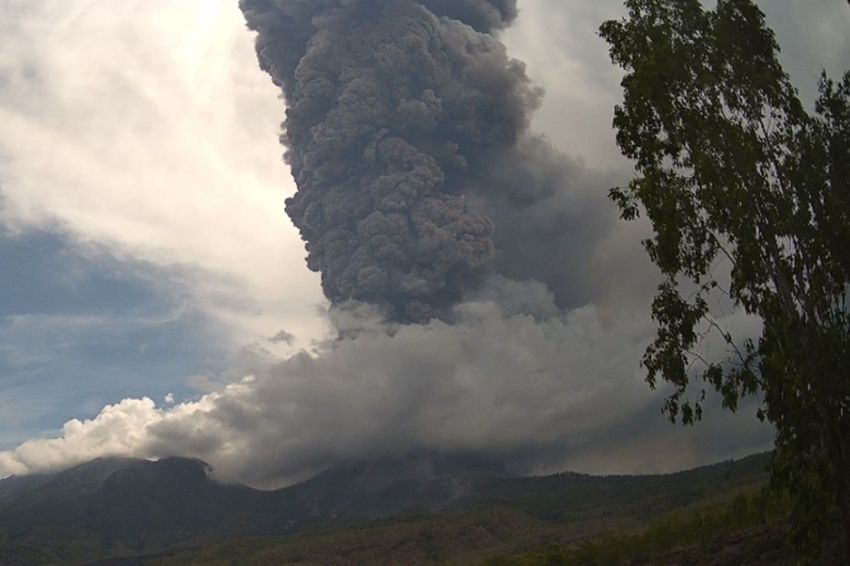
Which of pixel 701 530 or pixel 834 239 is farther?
pixel 701 530

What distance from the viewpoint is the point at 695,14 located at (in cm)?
2533

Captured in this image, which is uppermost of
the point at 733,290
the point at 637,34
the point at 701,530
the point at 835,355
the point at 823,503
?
the point at 637,34

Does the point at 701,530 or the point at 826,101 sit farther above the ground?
the point at 826,101

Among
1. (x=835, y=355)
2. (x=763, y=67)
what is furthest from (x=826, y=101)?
(x=835, y=355)

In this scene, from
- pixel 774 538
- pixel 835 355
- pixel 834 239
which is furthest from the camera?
pixel 774 538

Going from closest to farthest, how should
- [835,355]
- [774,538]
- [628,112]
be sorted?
[835,355]
[628,112]
[774,538]

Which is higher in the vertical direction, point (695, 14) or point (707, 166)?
point (695, 14)

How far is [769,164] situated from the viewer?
2362 cm

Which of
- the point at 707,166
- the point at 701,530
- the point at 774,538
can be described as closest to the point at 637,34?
the point at 707,166

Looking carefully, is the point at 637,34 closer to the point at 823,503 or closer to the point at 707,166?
the point at 707,166

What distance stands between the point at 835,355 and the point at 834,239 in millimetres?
3551

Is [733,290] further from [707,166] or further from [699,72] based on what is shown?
[699,72]

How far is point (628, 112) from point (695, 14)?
3875 mm

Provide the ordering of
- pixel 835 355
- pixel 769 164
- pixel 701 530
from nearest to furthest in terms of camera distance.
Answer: pixel 835 355 < pixel 769 164 < pixel 701 530
